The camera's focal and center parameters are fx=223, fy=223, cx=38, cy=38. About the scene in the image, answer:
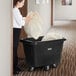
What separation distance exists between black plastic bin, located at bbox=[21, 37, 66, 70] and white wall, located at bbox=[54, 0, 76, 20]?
9.24m

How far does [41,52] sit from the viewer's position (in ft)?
13.4

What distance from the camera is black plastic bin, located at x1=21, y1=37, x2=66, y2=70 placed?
4.02m

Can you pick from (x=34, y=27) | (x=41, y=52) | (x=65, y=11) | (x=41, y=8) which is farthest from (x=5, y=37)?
(x=65, y=11)

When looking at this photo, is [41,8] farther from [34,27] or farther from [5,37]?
[5,37]

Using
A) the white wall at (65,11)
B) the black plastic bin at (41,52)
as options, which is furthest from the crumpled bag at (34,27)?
the white wall at (65,11)

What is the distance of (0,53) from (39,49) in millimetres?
1655

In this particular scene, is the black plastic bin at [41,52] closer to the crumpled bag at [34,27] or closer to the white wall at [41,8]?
the crumpled bag at [34,27]

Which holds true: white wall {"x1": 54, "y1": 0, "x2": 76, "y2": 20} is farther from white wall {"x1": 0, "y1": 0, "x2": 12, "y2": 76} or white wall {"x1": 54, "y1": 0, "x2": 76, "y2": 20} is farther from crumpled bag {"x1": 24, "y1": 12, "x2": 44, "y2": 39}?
white wall {"x1": 0, "y1": 0, "x2": 12, "y2": 76}

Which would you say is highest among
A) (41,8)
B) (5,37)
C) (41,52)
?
(41,8)

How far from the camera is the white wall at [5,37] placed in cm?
246

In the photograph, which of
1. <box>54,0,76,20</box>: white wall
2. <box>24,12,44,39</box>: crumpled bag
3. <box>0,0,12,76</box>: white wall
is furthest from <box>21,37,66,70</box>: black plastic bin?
<box>54,0,76,20</box>: white wall

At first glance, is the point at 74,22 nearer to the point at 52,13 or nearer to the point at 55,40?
the point at 52,13

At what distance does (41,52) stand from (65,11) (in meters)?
9.70

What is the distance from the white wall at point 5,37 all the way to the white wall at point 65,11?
421 inches
